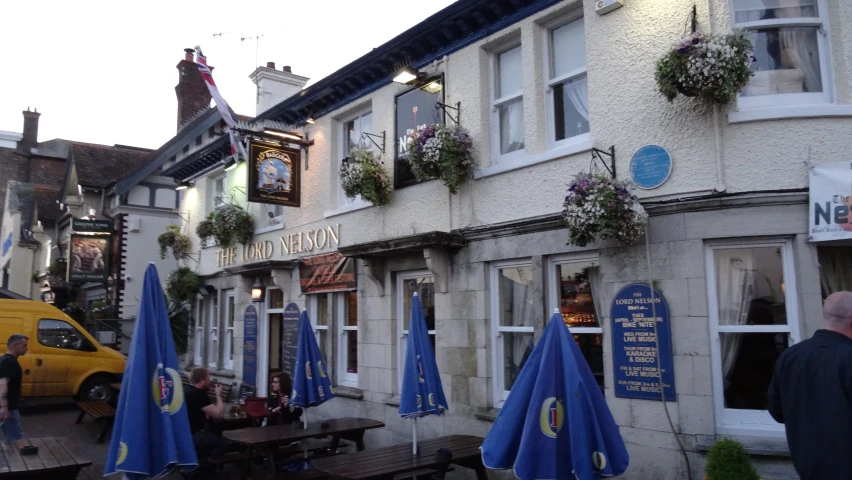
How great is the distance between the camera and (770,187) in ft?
21.1

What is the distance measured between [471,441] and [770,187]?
4.17 m

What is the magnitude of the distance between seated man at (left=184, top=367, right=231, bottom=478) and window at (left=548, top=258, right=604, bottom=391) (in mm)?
4146

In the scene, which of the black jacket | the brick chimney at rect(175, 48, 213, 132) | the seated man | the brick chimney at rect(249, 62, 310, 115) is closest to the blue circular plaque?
the black jacket

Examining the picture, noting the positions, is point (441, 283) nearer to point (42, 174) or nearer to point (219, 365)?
point (219, 365)

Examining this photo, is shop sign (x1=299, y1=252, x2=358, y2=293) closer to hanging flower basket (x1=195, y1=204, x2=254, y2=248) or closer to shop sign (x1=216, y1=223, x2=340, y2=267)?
shop sign (x1=216, y1=223, x2=340, y2=267)

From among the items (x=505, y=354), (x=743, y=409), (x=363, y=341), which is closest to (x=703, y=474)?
(x=743, y=409)

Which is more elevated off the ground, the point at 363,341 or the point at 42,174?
the point at 42,174

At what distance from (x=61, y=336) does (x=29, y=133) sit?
30.9 m

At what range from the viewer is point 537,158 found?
8.36 meters

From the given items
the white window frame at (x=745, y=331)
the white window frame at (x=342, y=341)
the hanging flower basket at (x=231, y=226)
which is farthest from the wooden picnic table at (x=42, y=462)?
the hanging flower basket at (x=231, y=226)

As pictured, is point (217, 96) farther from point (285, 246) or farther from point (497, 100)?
point (497, 100)

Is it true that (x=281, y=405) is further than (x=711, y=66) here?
Yes

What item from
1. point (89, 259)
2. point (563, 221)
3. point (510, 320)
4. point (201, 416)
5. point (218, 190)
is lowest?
point (201, 416)

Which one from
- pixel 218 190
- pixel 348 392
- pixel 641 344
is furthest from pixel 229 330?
pixel 641 344
